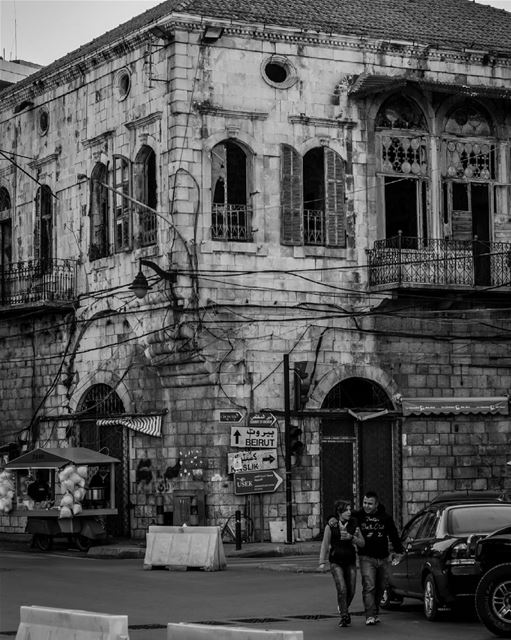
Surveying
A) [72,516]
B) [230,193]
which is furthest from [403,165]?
[72,516]

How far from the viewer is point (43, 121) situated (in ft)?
141

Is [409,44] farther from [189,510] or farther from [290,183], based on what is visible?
[189,510]

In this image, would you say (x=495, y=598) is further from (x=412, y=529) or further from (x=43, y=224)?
(x=43, y=224)

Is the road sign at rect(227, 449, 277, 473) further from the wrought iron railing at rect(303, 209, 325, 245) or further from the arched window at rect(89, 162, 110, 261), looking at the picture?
the arched window at rect(89, 162, 110, 261)

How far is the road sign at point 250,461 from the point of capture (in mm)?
36375

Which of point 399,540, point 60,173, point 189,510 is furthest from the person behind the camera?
point 60,173

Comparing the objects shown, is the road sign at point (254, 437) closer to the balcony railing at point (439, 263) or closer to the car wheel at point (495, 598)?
the balcony railing at point (439, 263)

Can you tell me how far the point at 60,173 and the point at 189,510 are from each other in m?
10.8

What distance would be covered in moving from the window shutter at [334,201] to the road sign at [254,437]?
4.83m

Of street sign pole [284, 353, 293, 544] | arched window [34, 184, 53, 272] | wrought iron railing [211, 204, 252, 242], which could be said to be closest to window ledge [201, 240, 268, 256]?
wrought iron railing [211, 204, 252, 242]

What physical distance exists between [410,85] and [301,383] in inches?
307

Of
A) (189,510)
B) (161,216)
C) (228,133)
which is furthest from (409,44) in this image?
(189,510)

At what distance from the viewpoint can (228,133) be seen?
37.2 metres

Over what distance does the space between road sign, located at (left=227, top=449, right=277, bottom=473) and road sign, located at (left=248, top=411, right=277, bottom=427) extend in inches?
23.3
